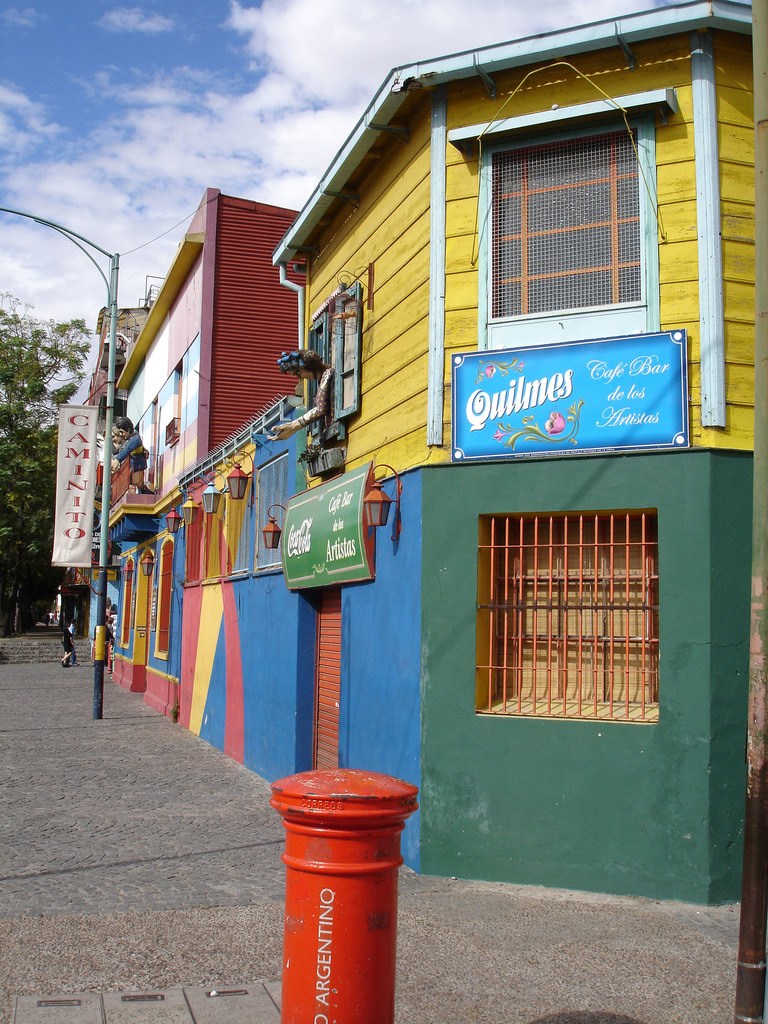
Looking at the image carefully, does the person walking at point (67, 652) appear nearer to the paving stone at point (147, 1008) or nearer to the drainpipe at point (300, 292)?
the drainpipe at point (300, 292)

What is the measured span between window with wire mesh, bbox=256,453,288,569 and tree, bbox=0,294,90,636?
28290mm

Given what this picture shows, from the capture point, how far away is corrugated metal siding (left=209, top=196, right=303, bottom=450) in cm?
1905

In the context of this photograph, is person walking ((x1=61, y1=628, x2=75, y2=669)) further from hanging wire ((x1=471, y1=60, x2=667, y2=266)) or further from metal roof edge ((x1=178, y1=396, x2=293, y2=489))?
hanging wire ((x1=471, y1=60, x2=667, y2=266))

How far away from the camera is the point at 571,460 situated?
25.4 feet

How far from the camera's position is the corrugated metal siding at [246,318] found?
19.0m

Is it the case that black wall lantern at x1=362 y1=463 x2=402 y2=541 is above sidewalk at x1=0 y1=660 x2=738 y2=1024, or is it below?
above

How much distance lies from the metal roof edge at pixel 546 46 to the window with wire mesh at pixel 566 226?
0.69m

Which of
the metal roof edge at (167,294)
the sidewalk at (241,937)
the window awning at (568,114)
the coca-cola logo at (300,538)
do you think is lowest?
the sidewalk at (241,937)

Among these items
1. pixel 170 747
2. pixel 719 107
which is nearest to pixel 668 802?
pixel 719 107

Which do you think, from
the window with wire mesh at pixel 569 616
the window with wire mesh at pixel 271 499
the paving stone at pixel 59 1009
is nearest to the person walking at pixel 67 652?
the window with wire mesh at pixel 271 499

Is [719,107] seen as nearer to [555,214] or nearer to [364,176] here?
[555,214]

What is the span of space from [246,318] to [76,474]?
14.0ft

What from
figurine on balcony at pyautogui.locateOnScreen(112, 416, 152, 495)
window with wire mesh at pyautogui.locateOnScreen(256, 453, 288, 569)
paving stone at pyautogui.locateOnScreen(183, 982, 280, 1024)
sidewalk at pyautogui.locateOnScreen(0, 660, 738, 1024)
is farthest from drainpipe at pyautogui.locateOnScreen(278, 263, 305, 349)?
figurine on balcony at pyautogui.locateOnScreen(112, 416, 152, 495)

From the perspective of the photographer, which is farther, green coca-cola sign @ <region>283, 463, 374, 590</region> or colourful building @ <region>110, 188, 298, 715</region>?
colourful building @ <region>110, 188, 298, 715</region>
